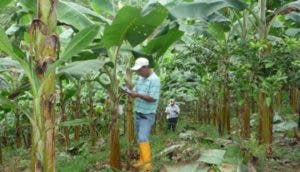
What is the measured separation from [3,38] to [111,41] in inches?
71.3

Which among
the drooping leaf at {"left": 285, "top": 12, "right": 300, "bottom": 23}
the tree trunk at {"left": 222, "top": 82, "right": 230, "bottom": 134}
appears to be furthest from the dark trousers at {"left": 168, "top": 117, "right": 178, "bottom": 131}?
the drooping leaf at {"left": 285, "top": 12, "right": 300, "bottom": 23}

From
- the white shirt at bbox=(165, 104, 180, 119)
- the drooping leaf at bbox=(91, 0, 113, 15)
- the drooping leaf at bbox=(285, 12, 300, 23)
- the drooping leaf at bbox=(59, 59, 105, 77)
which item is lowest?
the white shirt at bbox=(165, 104, 180, 119)

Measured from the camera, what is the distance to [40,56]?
3523 millimetres

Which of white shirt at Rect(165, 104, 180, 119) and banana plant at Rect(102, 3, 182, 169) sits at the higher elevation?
banana plant at Rect(102, 3, 182, 169)

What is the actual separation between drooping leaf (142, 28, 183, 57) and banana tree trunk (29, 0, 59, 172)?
2234mm

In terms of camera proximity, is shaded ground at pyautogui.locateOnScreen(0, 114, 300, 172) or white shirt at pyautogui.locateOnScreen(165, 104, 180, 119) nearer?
shaded ground at pyautogui.locateOnScreen(0, 114, 300, 172)

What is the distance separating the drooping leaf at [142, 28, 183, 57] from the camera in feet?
18.4

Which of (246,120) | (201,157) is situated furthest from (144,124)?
(201,157)

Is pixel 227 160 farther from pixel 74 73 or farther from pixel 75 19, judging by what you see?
pixel 75 19

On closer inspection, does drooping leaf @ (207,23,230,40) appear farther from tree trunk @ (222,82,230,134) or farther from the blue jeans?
the blue jeans

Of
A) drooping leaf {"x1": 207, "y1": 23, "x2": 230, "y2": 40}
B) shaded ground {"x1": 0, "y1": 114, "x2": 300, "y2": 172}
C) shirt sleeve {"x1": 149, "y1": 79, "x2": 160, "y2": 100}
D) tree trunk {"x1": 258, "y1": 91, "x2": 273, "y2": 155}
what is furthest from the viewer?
drooping leaf {"x1": 207, "y1": 23, "x2": 230, "y2": 40}

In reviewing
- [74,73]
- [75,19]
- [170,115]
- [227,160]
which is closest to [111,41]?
[75,19]

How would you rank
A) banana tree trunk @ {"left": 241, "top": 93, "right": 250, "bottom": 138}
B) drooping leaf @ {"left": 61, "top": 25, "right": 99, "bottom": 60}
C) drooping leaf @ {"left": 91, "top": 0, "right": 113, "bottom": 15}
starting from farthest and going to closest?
banana tree trunk @ {"left": 241, "top": 93, "right": 250, "bottom": 138} → drooping leaf @ {"left": 91, "top": 0, "right": 113, "bottom": 15} → drooping leaf @ {"left": 61, "top": 25, "right": 99, "bottom": 60}

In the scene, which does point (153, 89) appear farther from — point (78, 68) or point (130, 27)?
point (78, 68)
